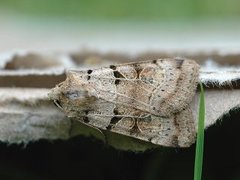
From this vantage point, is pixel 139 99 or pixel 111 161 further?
pixel 111 161

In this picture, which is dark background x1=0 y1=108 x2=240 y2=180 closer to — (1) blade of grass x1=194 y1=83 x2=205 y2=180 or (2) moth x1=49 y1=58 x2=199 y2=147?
(2) moth x1=49 y1=58 x2=199 y2=147

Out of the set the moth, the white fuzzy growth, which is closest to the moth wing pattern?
the moth

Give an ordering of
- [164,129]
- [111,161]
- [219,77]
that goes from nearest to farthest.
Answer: [219,77]
[164,129]
[111,161]

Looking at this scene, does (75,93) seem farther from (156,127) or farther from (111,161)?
(111,161)

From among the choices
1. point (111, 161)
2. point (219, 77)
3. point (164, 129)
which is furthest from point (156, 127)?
point (111, 161)

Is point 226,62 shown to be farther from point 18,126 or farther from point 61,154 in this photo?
point 18,126

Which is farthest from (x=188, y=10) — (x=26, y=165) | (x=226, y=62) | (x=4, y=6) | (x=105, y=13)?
(x=26, y=165)
